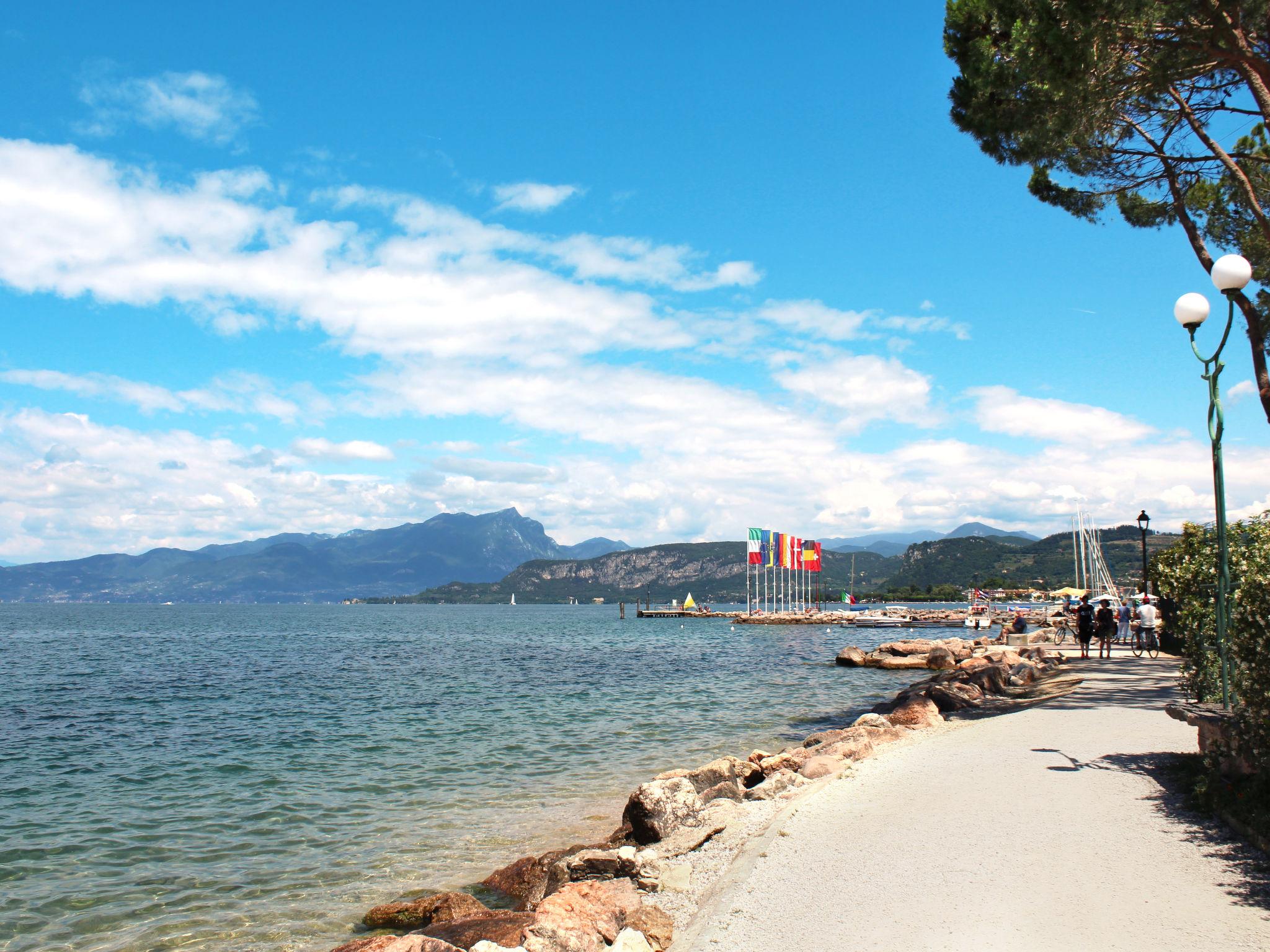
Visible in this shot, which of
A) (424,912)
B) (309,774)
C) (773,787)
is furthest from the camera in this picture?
(309,774)

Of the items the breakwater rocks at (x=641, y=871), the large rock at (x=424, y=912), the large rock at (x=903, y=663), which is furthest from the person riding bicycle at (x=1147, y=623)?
the large rock at (x=424, y=912)

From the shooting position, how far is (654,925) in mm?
5809

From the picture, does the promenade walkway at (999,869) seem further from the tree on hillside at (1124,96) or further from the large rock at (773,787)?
the tree on hillside at (1124,96)

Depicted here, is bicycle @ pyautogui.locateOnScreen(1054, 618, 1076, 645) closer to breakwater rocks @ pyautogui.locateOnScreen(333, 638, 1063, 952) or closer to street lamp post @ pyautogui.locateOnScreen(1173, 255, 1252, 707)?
breakwater rocks @ pyautogui.locateOnScreen(333, 638, 1063, 952)

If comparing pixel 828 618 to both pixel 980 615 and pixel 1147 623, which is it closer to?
pixel 980 615

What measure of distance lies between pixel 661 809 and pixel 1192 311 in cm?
786

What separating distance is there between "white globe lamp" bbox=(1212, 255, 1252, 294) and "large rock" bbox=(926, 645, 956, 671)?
83.4 ft

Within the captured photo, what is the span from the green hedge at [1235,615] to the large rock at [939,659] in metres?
21.5

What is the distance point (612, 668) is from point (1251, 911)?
33312mm

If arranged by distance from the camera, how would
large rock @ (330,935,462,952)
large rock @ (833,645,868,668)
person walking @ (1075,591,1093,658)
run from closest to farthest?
large rock @ (330,935,462,952) → person walking @ (1075,591,1093,658) → large rock @ (833,645,868,668)

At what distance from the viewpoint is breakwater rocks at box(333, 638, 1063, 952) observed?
573 cm

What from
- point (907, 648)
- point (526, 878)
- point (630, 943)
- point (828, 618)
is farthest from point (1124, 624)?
point (828, 618)

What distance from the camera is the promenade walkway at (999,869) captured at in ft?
15.8

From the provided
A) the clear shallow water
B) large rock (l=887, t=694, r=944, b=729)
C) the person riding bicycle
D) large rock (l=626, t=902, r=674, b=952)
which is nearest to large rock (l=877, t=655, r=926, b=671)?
the clear shallow water
